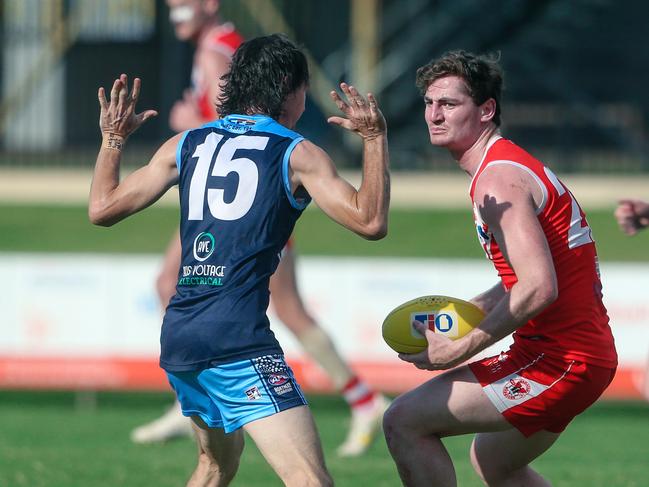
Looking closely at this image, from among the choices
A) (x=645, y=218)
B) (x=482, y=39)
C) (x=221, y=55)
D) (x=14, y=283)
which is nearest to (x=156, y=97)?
(x=482, y=39)

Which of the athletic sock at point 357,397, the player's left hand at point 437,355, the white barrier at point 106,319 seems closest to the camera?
the player's left hand at point 437,355

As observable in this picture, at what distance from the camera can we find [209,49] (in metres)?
8.32

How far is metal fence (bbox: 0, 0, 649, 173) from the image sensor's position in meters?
19.2

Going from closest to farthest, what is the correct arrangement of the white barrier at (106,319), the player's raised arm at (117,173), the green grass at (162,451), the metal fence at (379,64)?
the player's raised arm at (117,173)
the green grass at (162,451)
the white barrier at (106,319)
the metal fence at (379,64)

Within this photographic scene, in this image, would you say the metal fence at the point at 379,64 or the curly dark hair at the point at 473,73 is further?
the metal fence at the point at 379,64

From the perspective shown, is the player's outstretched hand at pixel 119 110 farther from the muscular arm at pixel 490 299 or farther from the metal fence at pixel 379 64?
the metal fence at pixel 379 64

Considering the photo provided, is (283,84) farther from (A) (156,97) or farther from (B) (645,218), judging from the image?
(A) (156,97)

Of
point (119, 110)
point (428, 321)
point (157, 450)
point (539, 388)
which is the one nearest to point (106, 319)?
point (157, 450)

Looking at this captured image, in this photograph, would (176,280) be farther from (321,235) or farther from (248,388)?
(321,235)

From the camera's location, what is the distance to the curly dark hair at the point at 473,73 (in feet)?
16.8

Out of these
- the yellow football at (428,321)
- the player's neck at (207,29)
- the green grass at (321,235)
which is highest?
the player's neck at (207,29)

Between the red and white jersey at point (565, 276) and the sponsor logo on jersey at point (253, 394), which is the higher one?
the red and white jersey at point (565, 276)

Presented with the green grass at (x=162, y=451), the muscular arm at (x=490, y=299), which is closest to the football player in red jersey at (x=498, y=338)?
the muscular arm at (x=490, y=299)

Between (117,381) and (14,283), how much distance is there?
3.60 feet
